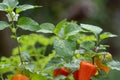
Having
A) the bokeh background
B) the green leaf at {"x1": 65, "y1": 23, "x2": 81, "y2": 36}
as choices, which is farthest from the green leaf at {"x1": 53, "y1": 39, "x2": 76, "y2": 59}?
the bokeh background

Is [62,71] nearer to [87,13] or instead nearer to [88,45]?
[88,45]

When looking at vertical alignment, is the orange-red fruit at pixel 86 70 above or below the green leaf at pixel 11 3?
below

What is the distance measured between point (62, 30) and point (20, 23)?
70 mm

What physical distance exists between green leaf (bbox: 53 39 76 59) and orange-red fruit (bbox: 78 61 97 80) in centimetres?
3

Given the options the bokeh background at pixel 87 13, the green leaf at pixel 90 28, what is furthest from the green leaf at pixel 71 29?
the bokeh background at pixel 87 13

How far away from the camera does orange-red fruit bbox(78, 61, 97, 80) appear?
0.70 meters

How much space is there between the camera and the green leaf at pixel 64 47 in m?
0.72

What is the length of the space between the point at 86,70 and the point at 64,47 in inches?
2.0

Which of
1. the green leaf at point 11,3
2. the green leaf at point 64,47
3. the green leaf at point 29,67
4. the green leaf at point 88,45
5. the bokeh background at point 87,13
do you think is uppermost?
the green leaf at point 11,3

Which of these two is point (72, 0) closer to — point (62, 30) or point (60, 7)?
point (60, 7)

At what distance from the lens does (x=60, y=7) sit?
12.0ft

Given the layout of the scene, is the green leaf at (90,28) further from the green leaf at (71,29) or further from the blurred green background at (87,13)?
the blurred green background at (87,13)

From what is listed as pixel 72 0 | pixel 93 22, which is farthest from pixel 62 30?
pixel 72 0

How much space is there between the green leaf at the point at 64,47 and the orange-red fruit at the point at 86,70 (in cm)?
3
